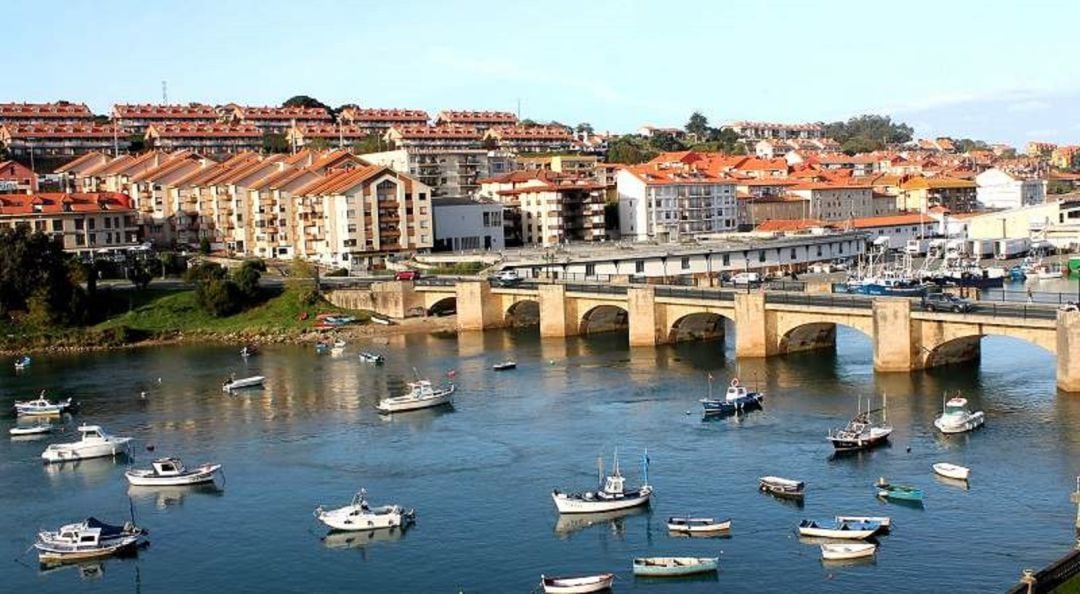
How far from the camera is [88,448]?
5678cm

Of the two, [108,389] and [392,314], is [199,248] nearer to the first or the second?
[392,314]

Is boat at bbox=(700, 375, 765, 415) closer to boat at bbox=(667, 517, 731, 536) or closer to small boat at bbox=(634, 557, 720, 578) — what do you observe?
boat at bbox=(667, 517, 731, 536)

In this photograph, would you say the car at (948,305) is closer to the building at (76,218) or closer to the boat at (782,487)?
the boat at (782,487)

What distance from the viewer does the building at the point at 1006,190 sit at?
176 m

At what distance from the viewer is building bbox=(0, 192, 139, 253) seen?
114750 millimetres

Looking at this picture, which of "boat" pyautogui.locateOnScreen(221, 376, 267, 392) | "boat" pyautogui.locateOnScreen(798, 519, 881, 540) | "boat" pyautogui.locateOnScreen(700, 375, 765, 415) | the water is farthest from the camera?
"boat" pyautogui.locateOnScreen(221, 376, 267, 392)

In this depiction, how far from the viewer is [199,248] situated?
5133 inches

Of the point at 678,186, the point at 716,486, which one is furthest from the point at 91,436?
the point at 678,186

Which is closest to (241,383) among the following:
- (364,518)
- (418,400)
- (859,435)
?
(418,400)

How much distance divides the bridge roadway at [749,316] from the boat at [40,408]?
1305 inches

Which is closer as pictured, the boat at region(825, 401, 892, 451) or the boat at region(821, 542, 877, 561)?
the boat at region(821, 542, 877, 561)

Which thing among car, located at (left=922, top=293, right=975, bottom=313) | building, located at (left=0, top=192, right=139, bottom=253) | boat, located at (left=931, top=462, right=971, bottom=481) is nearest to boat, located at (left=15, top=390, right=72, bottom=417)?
boat, located at (left=931, top=462, right=971, bottom=481)

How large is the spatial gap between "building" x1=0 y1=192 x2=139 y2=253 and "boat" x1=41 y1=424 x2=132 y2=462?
203 feet

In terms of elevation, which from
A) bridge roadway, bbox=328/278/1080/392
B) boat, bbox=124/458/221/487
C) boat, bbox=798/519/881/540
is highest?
bridge roadway, bbox=328/278/1080/392
